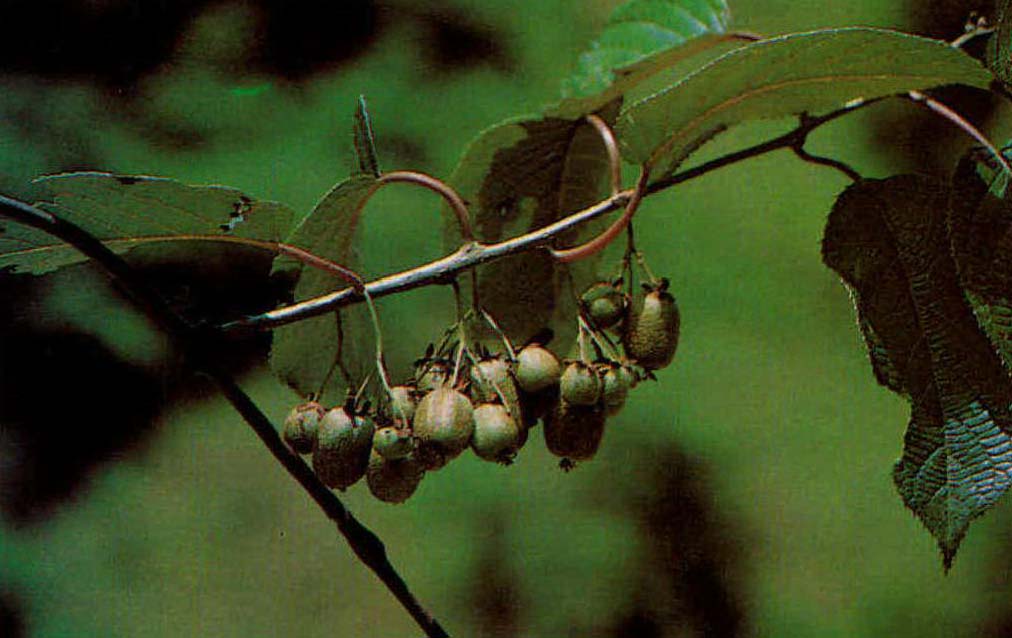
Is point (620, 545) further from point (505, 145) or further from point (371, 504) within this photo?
point (505, 145)

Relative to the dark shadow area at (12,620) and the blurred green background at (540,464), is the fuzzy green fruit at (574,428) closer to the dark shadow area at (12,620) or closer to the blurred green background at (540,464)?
the blurred green background at (540,464)

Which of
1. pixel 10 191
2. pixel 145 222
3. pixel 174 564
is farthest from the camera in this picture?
pixel 174 564

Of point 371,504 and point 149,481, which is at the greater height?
point 371,504

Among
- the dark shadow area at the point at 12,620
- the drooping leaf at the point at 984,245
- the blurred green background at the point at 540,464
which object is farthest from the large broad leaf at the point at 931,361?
the dark shadow area at the point at 12,620

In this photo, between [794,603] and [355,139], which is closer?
[355,139]

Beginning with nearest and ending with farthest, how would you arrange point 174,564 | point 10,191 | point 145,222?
point 145,222 → point 10,191 → point 174,564

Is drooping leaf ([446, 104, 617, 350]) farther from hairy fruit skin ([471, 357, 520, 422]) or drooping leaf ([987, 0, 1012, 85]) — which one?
drooping leaf ([987, 0, 1012, 85])

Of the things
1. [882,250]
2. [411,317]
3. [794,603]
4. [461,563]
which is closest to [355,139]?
[882,250]

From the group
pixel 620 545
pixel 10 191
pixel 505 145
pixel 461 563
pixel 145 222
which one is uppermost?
pixel 505 145

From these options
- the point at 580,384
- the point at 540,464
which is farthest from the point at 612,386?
the point at 540,464
